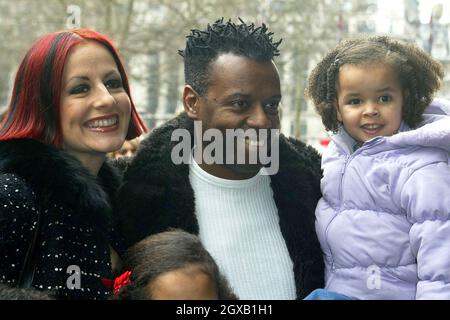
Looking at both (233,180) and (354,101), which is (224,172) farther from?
(354,101)

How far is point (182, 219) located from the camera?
2.66m

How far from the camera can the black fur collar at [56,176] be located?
2314 mm

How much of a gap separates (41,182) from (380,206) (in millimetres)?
1268

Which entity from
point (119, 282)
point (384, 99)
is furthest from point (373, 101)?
point (119, 282)

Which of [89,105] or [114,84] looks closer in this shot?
[89,105]

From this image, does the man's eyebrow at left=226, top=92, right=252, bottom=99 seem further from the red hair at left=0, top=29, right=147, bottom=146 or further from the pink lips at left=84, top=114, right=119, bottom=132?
the red hair at left=0, top=29, right=147, bottom=146

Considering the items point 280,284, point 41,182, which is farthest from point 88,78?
point 280,284

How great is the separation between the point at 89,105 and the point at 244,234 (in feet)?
2.53

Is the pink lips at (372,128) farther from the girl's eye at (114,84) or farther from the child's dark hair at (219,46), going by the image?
the girl's eye at (114,84)

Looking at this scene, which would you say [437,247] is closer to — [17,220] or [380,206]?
[380,206]

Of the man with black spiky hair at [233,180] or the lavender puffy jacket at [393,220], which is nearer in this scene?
the lavender puffy jacket at [393,220]

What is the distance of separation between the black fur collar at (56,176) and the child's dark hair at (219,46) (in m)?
0.65

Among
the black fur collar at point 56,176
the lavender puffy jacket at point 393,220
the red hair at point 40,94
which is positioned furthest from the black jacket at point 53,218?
the lavender puffy jacket at point 393,220

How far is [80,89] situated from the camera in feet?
8.51
